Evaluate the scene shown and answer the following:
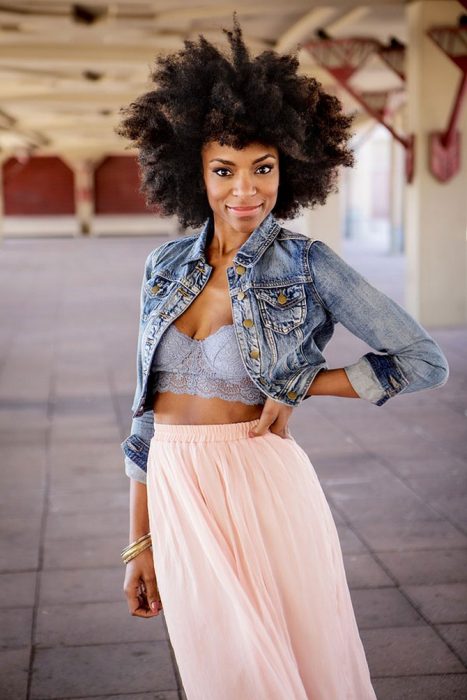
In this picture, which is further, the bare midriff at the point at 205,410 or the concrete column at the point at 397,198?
the concrete column at the point at 397,198

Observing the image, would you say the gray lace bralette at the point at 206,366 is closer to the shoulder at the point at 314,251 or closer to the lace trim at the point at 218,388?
the lace trim at the point at 218,388

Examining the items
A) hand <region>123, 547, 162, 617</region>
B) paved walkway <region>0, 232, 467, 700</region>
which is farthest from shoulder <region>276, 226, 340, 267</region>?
paved walkway <region>0, 232, 467, 700</region>

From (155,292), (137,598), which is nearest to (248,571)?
(137,598)

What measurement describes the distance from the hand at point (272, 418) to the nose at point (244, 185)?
433 mm

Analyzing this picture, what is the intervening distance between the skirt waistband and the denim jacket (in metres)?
0.11

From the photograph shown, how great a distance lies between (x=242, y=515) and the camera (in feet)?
7.11

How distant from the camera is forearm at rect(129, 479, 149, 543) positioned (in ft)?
7.92

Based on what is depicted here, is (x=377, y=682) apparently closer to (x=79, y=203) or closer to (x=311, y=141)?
(x=311, y=141)

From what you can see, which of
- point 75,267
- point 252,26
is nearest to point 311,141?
point 252,26

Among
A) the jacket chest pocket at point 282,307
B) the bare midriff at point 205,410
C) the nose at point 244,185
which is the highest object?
the nose at point 244,185

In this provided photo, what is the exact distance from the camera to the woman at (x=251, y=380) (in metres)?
2.12

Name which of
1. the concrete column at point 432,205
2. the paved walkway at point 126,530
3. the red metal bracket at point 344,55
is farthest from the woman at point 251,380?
the red metal bracket at point 344,55

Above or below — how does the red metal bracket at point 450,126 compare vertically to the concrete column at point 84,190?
above

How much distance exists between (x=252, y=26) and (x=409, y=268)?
5.54 metres
